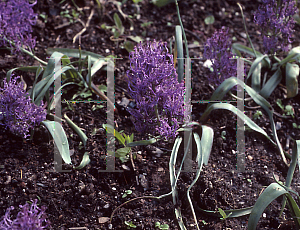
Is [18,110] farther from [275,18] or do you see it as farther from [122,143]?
[275,18]

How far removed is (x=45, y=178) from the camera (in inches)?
84.4

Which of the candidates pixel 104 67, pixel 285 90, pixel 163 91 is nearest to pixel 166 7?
pixel 104 67

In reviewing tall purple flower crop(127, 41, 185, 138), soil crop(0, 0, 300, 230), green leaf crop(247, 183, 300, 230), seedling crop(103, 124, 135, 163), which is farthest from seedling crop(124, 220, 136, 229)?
green leaf crop(247, 183, 300, 230)

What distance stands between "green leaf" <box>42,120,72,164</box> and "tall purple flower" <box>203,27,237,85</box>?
3.64ft

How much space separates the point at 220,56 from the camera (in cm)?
254

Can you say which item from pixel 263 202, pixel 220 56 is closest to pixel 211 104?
pixel 220 56

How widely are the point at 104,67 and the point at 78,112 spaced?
0.44 meters

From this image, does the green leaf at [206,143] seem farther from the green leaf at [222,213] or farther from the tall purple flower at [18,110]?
the tall purple flower at [18,110]

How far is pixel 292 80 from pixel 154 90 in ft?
3.97

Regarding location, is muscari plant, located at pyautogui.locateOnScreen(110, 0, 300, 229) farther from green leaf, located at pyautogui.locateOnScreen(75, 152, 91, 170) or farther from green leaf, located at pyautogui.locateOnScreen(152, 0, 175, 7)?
green leaf, located at pyautogui.locateOnScreen(152, 0, 175, 7)

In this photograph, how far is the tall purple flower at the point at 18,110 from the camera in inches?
83.4

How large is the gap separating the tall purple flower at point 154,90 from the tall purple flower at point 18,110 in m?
0.63

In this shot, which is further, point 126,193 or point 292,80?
point 292,80

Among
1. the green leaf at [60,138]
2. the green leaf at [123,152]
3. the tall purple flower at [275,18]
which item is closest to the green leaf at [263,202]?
the green leaf at [123,152]
